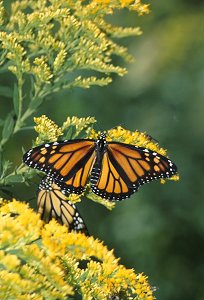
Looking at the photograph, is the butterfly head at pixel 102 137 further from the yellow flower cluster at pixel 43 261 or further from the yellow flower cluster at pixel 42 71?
the yellow flower cluster at pixel 43 261

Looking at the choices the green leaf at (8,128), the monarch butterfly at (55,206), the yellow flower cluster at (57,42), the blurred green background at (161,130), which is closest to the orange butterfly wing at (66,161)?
the monarch butterfly at (55,206)

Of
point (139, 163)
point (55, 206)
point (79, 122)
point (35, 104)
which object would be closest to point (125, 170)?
point (139, 163)

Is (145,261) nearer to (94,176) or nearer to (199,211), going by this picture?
(199,211)

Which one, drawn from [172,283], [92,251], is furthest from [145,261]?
[92,251]

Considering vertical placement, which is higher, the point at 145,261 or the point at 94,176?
the point at 145,261

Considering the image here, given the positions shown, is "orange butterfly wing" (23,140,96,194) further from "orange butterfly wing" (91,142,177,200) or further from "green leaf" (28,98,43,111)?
"green leaf" (28,98,43,111)

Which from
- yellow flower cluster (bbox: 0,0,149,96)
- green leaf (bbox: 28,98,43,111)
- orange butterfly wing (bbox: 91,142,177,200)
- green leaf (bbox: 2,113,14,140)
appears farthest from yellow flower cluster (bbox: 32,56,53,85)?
orange butterfly wing (bbox: 91,142,177,200)
